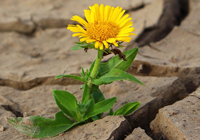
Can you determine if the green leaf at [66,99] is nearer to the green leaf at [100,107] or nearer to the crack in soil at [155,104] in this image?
the green leaf at [100,107]

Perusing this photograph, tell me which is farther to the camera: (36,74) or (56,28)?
(56,28)

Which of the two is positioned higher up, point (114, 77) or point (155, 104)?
point (114, 77)

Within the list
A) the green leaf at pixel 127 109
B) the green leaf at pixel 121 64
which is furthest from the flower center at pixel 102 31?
the green leaf at pixel 127 109

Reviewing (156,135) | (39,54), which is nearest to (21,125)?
(156,135)

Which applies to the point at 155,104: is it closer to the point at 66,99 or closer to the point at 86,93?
the point at 86,93

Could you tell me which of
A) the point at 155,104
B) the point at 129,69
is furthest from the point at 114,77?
the point at 129,69

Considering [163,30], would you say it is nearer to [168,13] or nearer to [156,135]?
[168,13]
